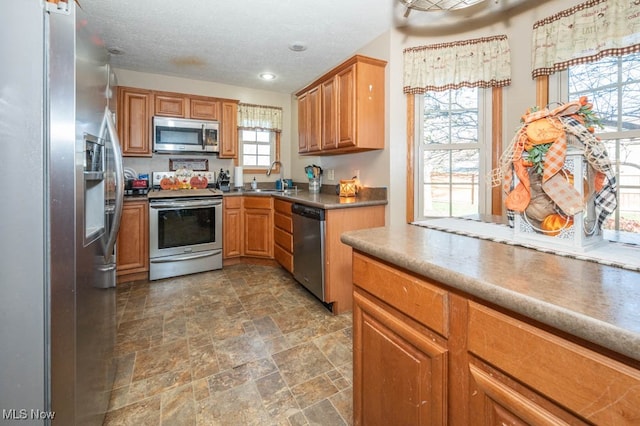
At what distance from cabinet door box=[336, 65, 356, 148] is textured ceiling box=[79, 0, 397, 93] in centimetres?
42

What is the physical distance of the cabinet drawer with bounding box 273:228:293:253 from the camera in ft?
10.3

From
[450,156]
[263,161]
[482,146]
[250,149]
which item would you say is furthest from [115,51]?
[482,146]

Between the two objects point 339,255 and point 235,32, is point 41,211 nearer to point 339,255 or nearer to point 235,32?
point 339,255

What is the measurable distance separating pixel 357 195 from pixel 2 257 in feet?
8.51

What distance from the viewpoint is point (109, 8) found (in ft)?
7.54

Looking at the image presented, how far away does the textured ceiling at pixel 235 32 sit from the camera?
7.48 ft

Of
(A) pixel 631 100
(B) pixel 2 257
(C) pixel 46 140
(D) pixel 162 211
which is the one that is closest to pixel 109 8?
(D) pixel 162 211

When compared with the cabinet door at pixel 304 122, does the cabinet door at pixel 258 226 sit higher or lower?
lower

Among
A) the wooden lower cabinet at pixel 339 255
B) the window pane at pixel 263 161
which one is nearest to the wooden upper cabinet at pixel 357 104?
the wooden lower cabinet at pixel 339 255

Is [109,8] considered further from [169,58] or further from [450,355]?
[450,355]

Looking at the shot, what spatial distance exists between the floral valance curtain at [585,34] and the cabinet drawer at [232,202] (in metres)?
3.17

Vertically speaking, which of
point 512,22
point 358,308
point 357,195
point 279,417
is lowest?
point 279,417

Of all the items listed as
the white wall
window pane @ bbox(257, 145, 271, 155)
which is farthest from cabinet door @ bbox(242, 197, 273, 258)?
window pane @ bbox(257, 145, 271, 155)

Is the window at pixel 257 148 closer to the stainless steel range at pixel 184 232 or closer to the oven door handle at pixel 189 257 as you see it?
the stainless steel range at pixel 184 232
